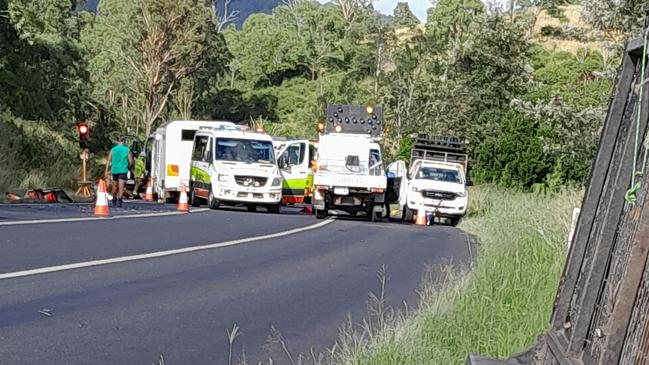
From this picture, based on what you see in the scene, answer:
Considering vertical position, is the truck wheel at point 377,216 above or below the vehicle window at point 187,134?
below

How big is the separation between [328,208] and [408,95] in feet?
70.3

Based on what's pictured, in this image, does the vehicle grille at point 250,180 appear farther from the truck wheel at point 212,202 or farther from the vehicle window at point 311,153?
the vehicle window at point 311,153

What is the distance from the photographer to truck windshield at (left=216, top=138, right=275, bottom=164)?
29.2m

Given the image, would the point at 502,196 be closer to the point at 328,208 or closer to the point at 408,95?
the point at 328,208

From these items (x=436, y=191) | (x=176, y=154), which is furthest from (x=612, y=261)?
(x=176, y=154)

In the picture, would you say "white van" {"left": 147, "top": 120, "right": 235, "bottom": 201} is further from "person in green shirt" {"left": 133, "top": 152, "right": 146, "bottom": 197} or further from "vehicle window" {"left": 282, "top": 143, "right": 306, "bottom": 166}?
"person in green shirt" {"left": 133, "top": 152, "right": 146, "bottom": 197}

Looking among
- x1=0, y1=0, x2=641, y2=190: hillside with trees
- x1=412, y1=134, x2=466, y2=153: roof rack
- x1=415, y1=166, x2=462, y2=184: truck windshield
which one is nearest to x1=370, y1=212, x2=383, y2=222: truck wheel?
x1=415, y1=166, x2=462, y2=184: truck windshield

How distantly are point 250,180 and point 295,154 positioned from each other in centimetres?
411

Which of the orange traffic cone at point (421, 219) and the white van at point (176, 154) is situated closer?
the orange traffic cone at point (421, 219)

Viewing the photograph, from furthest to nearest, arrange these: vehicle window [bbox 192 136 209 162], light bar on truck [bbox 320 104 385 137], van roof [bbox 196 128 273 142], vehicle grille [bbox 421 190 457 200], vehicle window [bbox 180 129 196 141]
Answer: vehicle window [bbox 180 129 196 141], light bar on truck [bbox 320 104 385 137], vehicle window [bbox 192 136 209 162], van roof [bbox 196 128 273 142], vehicle grille [bbox 421 190 457 200]

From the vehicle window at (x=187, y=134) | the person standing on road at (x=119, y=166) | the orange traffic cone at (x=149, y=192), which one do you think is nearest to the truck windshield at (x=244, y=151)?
the vehicle window at (x=187, y=134)

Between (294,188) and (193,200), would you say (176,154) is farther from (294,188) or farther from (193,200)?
(294,188)

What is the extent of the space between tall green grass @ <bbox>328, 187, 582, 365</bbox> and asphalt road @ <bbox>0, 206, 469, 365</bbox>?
1.06 m

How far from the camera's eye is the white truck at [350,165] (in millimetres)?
28219
